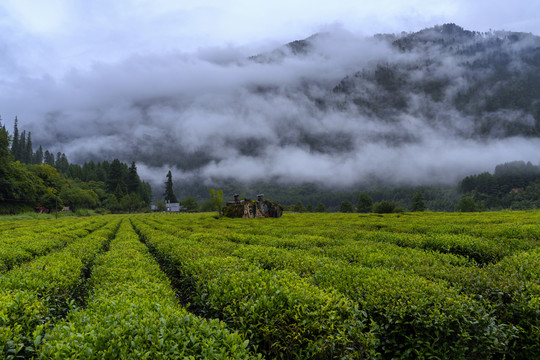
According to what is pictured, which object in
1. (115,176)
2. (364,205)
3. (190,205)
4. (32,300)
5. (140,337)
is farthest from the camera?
(115,176)

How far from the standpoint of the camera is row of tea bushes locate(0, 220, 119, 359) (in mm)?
4148

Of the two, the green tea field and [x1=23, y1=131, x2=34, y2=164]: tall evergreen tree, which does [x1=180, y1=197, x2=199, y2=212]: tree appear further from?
the green tea field

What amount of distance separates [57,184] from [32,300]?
4527 inches

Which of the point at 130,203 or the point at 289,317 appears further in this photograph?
the point at 130,203

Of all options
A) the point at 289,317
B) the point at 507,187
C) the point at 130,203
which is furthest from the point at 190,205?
the point at 507,187

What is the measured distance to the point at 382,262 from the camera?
30.0ft

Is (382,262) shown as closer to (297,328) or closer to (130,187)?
(297,328)

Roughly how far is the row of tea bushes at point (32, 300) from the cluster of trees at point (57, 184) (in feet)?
243

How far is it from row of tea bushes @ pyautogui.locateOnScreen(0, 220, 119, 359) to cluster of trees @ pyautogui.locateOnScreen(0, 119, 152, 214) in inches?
2922

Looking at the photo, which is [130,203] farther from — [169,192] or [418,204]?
[418,204]

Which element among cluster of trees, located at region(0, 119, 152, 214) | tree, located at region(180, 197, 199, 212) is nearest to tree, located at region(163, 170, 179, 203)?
tree, located at region(180, 197, 199, 212)

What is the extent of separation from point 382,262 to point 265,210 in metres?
49.5

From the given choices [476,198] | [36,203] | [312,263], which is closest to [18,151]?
[36,203]

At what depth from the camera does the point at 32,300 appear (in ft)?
18.8
